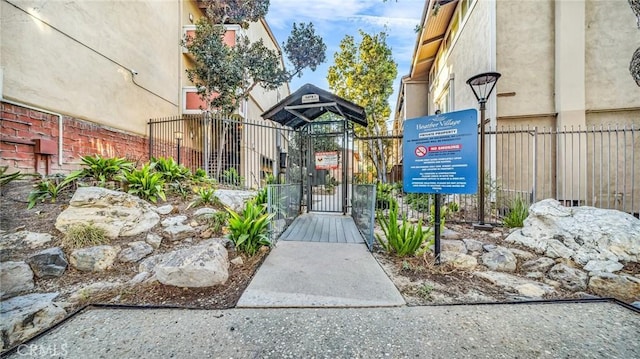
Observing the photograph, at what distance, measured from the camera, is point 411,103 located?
16.4 meters

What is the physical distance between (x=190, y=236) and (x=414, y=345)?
12.3 feet

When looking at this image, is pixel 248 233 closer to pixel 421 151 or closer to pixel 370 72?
pixel 421 151

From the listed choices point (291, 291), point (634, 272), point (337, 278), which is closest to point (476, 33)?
point (634, 272)

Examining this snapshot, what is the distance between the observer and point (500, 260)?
3664 millimetres

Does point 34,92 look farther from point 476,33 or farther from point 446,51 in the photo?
point 446,51

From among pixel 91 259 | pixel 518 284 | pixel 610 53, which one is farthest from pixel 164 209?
pixel 610 53

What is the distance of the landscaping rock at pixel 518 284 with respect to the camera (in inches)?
116

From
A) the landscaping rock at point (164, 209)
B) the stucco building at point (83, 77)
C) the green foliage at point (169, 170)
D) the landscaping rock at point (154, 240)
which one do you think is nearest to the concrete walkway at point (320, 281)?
the landscaping rock at point (154, 240)

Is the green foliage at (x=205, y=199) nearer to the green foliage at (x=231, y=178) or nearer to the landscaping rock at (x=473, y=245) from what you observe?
the green foliage at (x=231, y=178)

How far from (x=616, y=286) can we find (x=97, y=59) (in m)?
11.5

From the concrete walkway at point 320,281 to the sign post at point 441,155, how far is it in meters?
1.20

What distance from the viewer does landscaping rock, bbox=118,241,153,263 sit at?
347 centimetres

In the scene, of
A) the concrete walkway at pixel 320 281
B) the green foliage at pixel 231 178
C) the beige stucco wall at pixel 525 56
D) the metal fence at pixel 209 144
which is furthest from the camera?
the green foliage at pixel 231 178

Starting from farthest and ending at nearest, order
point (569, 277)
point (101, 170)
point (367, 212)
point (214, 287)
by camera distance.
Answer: point (101, 170), point (367, 212), point (569, 277), point (214, 287)
